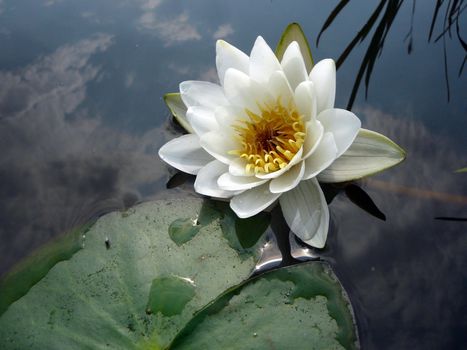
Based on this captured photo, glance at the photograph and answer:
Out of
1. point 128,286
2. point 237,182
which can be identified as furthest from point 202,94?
point 128,286

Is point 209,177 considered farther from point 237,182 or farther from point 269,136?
point 269,136

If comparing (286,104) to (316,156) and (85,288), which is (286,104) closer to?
(316,156)

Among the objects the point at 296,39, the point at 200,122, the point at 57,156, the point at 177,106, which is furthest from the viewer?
the point at 57,156

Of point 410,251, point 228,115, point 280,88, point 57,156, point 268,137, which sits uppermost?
point 280,88

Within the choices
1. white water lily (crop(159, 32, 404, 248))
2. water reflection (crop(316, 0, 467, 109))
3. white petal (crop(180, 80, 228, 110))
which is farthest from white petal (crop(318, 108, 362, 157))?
water reflection (crop(316, 0, 467, 109))

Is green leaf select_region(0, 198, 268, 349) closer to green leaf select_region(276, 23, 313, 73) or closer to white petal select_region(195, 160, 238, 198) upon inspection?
white petal select_region(195, 160, 238, 198)

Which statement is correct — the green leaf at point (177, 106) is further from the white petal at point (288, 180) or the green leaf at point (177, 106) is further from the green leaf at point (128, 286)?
the white petal at point (288, 180)
